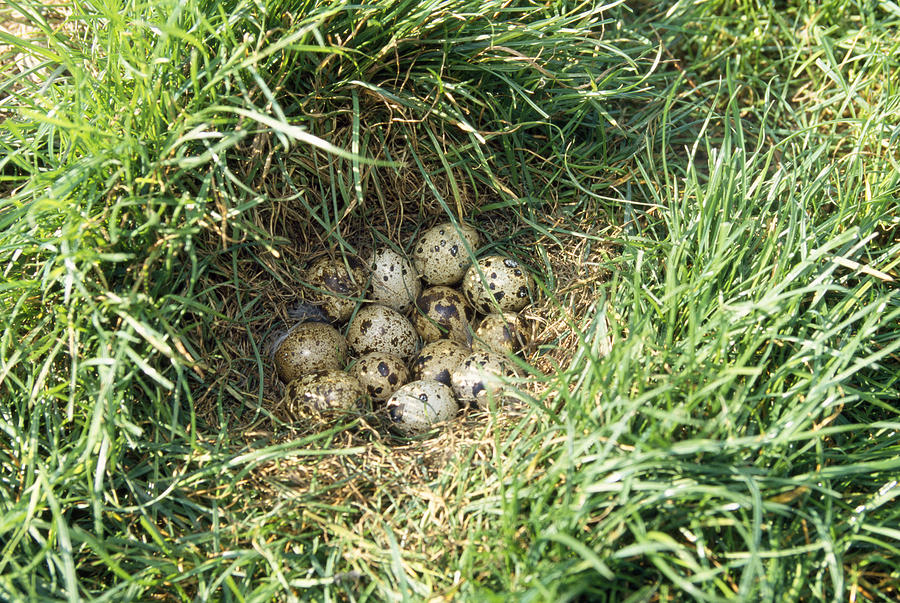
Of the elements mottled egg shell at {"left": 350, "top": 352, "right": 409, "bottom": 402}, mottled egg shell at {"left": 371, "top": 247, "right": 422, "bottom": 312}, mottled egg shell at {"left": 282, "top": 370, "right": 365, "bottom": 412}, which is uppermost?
mottled egg shell at {"left": 371, "top": 247, "right": 422, "bottom": 312}

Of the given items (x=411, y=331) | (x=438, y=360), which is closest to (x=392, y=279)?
(x=411, y=331)

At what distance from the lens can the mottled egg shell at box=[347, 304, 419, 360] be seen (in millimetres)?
2816

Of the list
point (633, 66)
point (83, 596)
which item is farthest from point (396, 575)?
point (633, 66)

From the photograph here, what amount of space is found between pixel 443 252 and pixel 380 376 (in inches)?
23.6

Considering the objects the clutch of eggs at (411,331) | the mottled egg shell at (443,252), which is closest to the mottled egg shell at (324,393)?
the clutch of eggs at (411,331)

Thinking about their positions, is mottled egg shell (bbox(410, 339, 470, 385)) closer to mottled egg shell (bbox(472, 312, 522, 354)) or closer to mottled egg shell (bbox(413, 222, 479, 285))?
mottled egg shell (bbox(472, 312, 522, 354))

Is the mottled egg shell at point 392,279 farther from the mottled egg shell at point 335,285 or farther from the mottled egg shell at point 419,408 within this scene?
the mottled egg shell at point 419,408

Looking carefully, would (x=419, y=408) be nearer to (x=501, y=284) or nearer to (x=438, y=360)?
(x=438, y=360)

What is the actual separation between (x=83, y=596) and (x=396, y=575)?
0.95 meters

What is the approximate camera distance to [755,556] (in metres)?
1.75

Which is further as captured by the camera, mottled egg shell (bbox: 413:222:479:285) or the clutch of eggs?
mottled egg shell (bbox: 413:222:479:285)

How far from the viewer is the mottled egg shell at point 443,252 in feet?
9.57

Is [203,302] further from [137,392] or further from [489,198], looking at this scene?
[489,198]

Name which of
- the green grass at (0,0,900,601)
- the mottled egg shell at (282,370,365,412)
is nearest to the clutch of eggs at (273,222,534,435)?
the mottled egg shell at (282,370,365,412)
